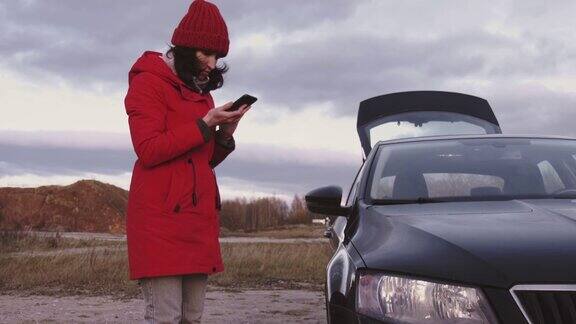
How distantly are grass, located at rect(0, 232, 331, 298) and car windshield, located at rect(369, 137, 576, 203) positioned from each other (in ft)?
17.3

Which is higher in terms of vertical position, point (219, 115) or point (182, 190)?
point (219, 115)

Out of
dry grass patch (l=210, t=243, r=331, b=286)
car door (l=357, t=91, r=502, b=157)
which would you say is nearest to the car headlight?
car door (l=357, t=91, r=502, b=157)

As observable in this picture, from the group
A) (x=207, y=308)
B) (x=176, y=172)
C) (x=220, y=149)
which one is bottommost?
(x=207, y=308)

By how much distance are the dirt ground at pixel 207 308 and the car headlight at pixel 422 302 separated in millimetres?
4722

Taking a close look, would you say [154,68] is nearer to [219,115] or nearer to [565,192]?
[219,115]

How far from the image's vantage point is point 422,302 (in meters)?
2.47

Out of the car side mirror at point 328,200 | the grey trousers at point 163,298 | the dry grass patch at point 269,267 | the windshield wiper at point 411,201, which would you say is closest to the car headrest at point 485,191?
the windshield wiper at point 411,201

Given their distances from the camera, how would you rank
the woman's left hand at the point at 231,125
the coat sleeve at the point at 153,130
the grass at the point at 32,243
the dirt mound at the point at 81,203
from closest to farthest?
the coat sleeve at the point at 153,130 → the woman's left hand at the point at 231,125 → the grass at the point at 32,243 → the dirt mound at the point at 81,203

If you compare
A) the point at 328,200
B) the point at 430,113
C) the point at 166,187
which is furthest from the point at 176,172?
the point at 430,113

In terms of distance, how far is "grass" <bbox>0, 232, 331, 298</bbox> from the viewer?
1040 centimetres

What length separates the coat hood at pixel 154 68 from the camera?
10.6 ft

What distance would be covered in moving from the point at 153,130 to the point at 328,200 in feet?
3.60

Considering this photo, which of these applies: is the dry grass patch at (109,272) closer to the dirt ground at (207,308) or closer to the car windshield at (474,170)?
the dirt ground at (207,308)

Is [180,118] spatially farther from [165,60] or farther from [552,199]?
[552,199]
